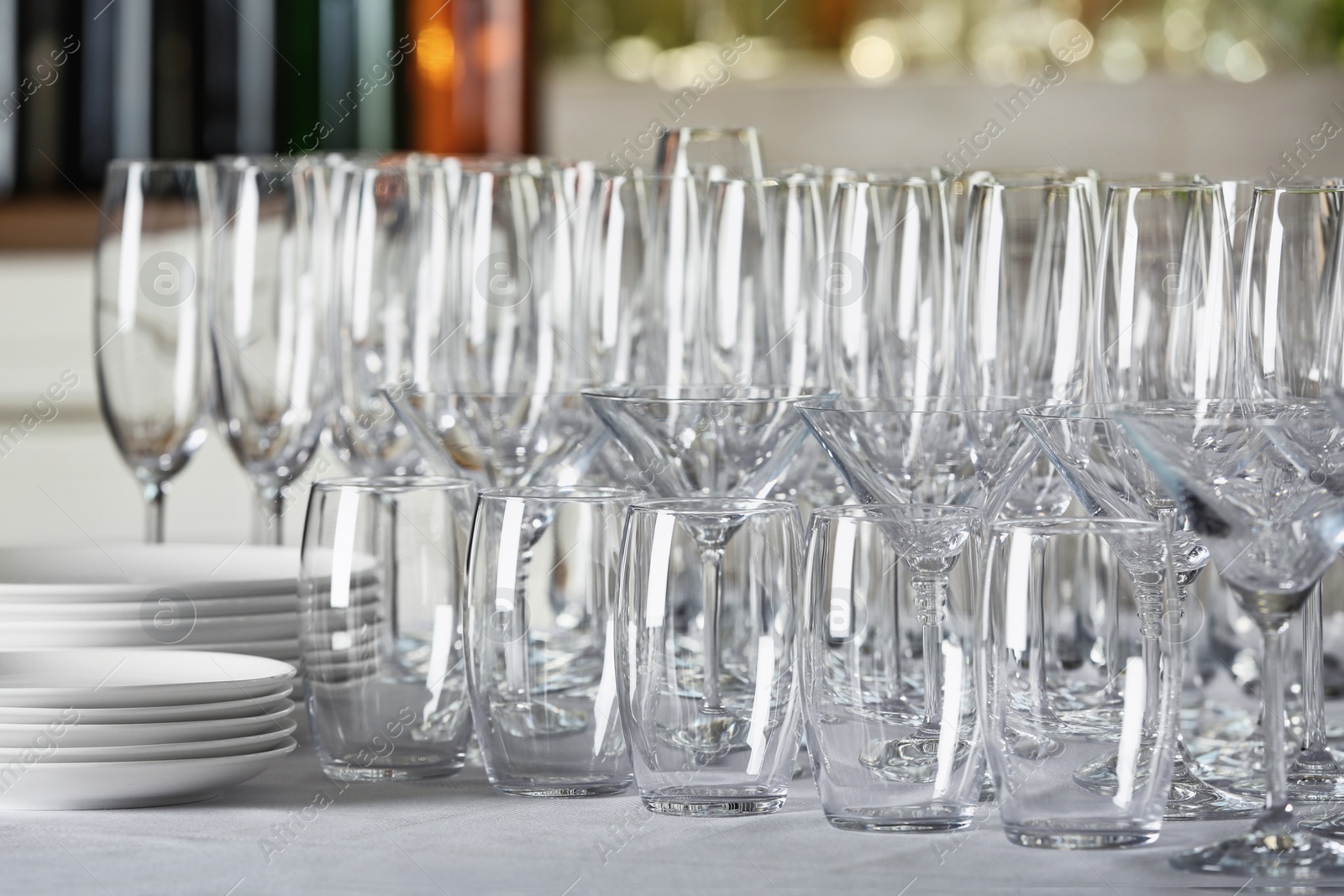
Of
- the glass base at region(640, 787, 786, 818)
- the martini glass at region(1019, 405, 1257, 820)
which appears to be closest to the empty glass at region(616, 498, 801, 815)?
the glass base at region(640, 787, 786, 818)

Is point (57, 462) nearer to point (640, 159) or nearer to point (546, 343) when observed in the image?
point (640, 159)

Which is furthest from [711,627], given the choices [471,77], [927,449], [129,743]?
[471,77]

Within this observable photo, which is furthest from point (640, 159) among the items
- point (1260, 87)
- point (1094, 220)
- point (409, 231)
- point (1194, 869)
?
point (1194, 869)

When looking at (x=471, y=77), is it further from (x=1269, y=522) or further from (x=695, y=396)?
(x=1269, y=522)

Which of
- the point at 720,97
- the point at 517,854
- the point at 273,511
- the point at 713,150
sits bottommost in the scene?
the point at 517,854

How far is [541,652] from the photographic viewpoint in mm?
705

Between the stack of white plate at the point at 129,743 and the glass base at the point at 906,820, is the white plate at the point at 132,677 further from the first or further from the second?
the glass base at the point at 906,820

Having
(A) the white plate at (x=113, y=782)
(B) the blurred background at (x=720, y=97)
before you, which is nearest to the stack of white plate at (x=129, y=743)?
(A) the white plate at (x=113, y=782)

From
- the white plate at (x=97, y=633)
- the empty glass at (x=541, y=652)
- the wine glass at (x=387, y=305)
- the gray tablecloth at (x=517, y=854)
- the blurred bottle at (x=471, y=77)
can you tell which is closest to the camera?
the gray tablecloth at (x=517, y=854)

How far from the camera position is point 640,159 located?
3354mm

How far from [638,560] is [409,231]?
451 millimetres

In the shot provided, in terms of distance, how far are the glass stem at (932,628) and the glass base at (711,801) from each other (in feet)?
0.25

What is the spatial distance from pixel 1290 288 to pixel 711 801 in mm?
276

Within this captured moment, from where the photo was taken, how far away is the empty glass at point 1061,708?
0.62 m
